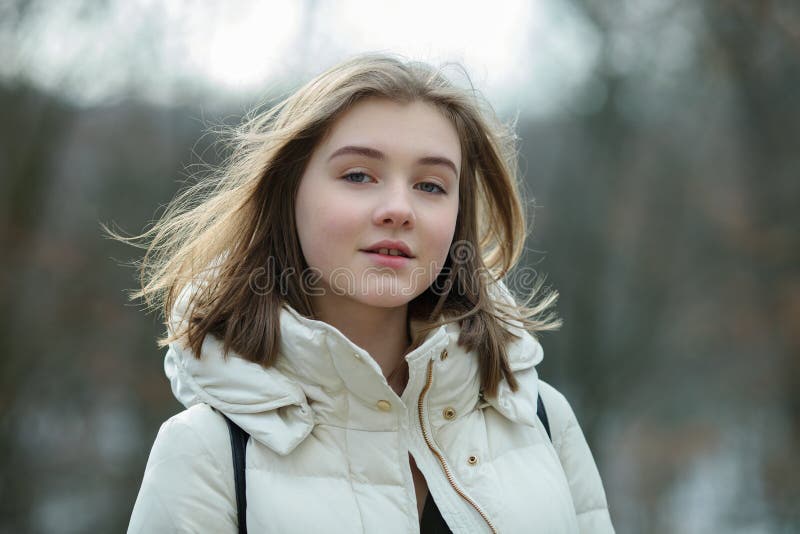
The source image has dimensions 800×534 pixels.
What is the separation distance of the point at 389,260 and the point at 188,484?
0.58m

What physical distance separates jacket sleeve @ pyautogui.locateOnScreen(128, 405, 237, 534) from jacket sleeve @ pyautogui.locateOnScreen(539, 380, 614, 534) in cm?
80

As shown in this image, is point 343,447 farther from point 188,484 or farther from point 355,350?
point 188,484

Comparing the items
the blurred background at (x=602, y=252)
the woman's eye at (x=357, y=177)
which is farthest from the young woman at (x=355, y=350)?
the blurred background at (x=602, y=252)

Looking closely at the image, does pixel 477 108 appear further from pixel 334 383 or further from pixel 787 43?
pixel 787 43

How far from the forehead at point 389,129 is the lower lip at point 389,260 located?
214 millimetres

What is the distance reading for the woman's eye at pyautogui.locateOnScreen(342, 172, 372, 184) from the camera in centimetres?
172

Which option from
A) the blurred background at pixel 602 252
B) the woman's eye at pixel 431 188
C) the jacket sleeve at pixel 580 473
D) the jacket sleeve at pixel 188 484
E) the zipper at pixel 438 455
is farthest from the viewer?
the blurred background at pixel 602 252

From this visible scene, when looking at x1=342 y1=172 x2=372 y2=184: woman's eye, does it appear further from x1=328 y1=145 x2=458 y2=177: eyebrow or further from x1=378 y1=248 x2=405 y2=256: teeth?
x1=378 y1=248 x2=405 y2=256: teeth

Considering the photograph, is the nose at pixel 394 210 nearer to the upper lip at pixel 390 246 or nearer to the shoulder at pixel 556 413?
the upper lip at pixel 390 246

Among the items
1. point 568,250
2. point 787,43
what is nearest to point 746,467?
point 568,250

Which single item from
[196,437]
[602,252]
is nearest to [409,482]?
[196,437]

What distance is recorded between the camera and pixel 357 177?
5.68 ft

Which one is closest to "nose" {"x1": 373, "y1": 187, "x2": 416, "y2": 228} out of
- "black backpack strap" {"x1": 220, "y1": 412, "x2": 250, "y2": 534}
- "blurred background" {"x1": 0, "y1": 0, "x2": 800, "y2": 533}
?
"black backpack strap" {"x1": 220, "y1": 412, "x2": 250, "y2": 534}

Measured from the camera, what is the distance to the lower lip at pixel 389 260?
1.69 meters
